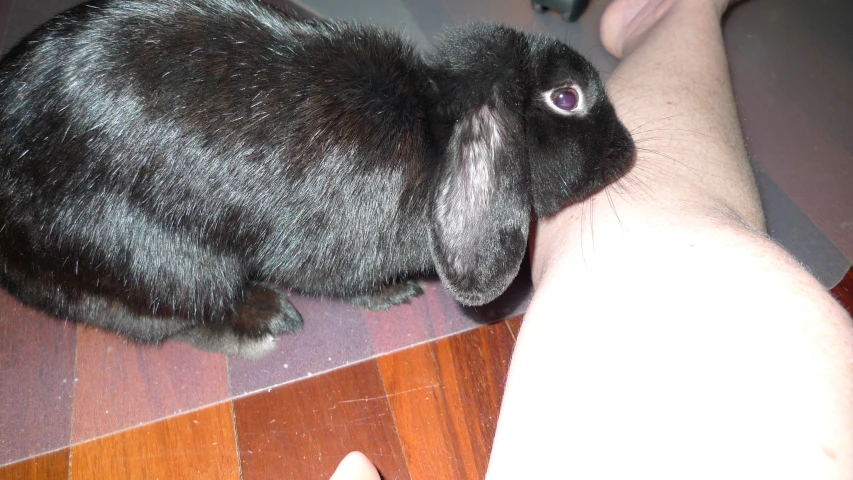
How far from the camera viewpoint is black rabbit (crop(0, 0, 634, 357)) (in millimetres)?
1033

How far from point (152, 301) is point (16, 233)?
0.27m

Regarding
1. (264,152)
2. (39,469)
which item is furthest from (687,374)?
(39,469)

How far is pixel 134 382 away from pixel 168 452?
0.19m

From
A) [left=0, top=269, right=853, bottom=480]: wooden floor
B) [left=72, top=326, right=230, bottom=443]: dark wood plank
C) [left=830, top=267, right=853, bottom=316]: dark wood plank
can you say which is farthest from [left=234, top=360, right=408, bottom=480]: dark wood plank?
[left=830, top=267, right=853, bottom=316]: dark wood plank

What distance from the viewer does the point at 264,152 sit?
1066 mm

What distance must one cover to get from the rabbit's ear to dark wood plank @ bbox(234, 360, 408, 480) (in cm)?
43

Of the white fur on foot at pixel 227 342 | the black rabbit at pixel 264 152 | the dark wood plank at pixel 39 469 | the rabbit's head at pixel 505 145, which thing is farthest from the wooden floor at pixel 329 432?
the rabbit's head at pixel 505 145

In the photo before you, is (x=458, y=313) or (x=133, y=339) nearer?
(x=133, y=339)

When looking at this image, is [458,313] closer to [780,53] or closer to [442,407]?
[442,407]

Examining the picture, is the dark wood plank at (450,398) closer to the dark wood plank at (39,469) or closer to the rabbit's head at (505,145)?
the rabbit's head at (505,145)

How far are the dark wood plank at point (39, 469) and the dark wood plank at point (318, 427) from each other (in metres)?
0.36

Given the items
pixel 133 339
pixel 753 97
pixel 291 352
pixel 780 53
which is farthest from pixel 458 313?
pixel 780 53

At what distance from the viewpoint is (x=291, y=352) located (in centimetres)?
142

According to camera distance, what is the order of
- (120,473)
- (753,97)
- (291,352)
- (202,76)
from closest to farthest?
(202,76) < (120,473) < (291,352) < (753,97)
